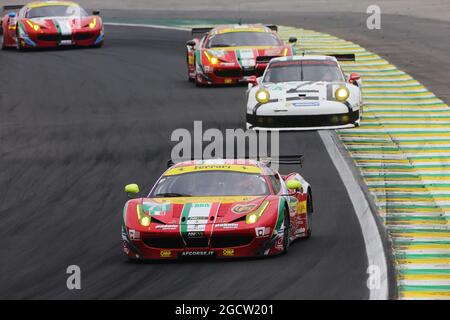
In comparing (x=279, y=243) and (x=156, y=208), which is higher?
(x=156, y=208)

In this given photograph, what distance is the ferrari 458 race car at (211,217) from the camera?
1352 centimetres

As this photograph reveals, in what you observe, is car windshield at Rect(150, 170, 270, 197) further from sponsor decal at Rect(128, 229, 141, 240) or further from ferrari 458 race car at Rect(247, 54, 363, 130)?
ferrari 458 race car at Rect(247, 54, 363, 130)

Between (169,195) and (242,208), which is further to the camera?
(169,195)

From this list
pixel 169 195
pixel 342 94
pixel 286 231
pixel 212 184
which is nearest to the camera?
pixel 286 231

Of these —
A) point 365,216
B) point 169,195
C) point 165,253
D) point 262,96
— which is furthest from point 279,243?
point 262,96

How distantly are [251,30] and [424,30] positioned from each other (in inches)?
397

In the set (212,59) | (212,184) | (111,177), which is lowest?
(111,177)

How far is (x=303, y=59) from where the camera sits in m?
23.1

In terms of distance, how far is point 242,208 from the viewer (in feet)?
45.2

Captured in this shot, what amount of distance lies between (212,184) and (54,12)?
19.2 m

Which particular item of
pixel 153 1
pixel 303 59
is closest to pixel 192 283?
pixel 303 59

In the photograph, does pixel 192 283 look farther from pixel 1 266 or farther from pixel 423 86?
pixel 423 86

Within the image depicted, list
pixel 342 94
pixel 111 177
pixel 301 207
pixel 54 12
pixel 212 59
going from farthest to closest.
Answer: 1. pixel 54 12
2. pixel 212 59
3. pixel 342 94
4. pixel 111 177
5. pixel 301 207

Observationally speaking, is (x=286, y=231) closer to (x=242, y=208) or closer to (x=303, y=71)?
(x=242, y=208)
